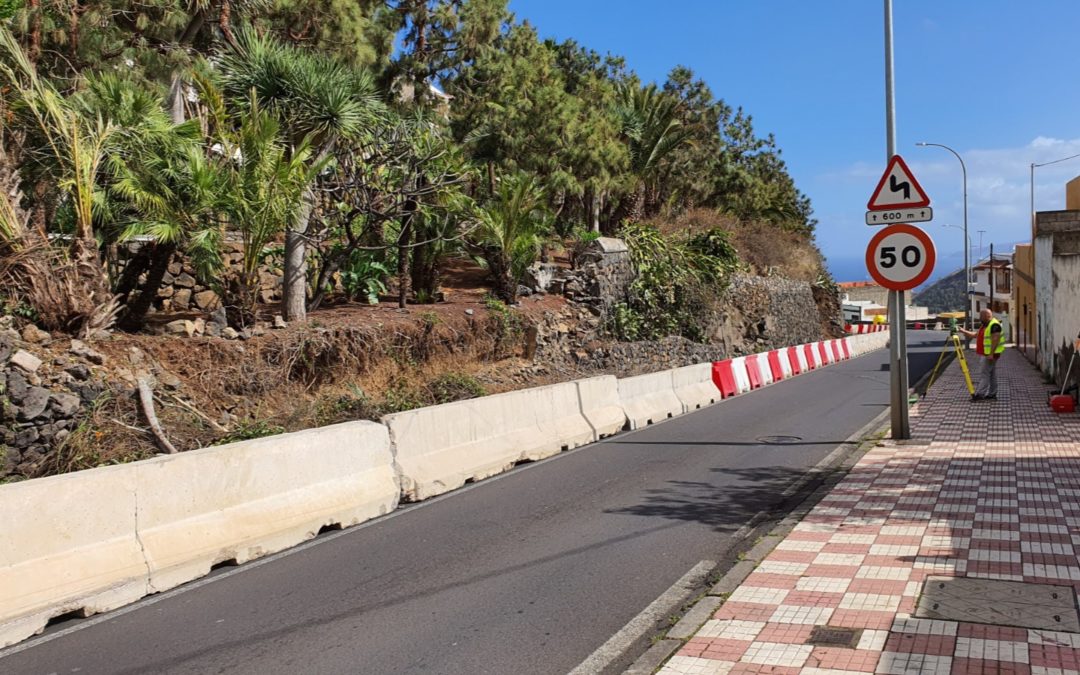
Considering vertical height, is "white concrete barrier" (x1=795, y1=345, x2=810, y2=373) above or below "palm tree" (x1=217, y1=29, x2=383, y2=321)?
below

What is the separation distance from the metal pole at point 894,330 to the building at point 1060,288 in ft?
21.7

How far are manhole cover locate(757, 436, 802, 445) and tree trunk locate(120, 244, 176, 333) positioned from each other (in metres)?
9.73

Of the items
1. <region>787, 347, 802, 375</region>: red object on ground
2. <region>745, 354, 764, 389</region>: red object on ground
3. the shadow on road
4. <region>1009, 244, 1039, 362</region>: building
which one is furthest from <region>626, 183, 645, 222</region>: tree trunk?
the shadow on road

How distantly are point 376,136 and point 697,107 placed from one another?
22852 mm

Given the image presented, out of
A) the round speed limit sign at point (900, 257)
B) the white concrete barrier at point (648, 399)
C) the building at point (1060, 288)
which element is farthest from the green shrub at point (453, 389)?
the building at point (1060, 288)

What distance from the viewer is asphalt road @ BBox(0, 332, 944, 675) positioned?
15.9 ft

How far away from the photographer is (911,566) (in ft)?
19.6

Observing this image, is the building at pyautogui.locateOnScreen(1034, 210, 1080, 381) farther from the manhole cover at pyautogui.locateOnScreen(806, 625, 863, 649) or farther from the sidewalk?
the manhole cover at pyautogui.locateOnScreen(806, 625, 863, 649)

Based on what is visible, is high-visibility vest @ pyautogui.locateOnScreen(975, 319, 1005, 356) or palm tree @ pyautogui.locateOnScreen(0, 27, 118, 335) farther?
high-visibility vest @ pyautogui.locateOnScreen(975, 319, 1005, 356)

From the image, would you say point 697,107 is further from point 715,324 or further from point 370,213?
point 370,213

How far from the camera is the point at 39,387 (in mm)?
10633

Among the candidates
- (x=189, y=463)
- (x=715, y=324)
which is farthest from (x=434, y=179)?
(x=189, y=463)

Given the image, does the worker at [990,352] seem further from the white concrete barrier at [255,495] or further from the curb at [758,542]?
the white concrete barrier at [255,495]

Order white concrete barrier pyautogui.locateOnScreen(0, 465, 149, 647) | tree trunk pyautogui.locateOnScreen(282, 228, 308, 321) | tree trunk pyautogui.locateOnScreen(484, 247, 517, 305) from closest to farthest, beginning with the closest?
white concrete barrier pyautogui.locateOnScreen(0, 465, 149, 647)
tree trunk pyautogui.locateOnScreen(282, 228, 308, 321)
tree trunk pyautogui.locateOnScreen(484, 247, 517, 305)
